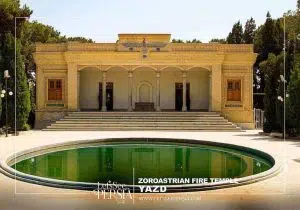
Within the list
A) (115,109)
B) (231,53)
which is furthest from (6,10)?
(231,53)

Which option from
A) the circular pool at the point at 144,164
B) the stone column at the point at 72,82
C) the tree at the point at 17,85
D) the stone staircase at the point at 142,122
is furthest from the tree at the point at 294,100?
the stone column at the point at 72,82

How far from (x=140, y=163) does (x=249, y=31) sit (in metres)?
34.8

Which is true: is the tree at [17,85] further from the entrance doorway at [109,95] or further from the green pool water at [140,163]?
the entrance doorway at [109,95]

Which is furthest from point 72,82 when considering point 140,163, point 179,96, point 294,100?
point 140,163

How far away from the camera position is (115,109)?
2867 centimetres

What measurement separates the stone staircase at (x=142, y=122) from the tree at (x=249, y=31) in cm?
2035

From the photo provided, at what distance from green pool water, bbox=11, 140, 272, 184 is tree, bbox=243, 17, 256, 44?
29.2 m

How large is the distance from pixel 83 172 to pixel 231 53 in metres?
18.0

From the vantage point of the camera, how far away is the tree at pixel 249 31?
4356 cm

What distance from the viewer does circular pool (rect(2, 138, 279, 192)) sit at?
8.74m

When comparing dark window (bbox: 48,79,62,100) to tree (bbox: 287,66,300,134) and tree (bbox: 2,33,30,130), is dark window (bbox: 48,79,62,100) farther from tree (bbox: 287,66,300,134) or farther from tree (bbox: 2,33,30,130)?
tree (bbox: 287,66,300,134)

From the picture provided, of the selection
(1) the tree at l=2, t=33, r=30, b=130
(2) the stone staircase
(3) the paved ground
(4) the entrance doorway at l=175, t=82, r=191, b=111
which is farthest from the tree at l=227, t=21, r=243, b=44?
(3) the paved ground

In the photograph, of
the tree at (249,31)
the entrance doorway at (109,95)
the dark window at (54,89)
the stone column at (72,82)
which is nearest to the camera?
the stone column at (72,82)

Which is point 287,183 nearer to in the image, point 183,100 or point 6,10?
point 183,100
